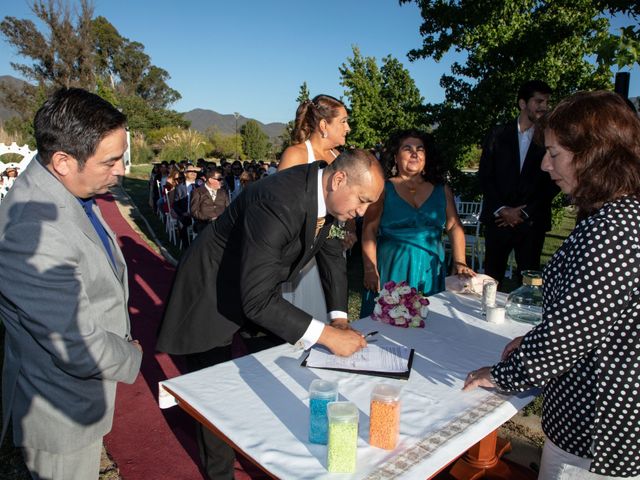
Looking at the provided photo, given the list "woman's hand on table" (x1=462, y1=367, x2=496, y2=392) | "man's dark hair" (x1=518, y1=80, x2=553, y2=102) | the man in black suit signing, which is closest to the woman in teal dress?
the man in black suit signing

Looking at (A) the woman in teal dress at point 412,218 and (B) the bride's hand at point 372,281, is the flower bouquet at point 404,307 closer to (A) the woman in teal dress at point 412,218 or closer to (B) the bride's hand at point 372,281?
(B) the bride's hand at point 372,281

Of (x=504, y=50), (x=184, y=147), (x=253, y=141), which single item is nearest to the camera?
(x=504, y=50)

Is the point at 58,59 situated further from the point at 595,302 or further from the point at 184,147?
the point at 595,302

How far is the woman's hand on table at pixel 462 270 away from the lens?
322 cm

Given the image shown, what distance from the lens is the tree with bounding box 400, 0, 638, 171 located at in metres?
6.44

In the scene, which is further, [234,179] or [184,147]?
[184,147]

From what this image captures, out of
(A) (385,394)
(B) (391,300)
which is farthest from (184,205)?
(A) (385,394)

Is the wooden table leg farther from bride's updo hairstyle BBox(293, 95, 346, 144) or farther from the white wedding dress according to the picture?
bride's updo hairstyle BBox(293, 95, 346, 144)

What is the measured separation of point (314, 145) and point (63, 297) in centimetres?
247

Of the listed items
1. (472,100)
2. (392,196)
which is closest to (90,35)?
(472,100)

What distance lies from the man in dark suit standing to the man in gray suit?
352 centimetres

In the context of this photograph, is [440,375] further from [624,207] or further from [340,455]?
[624,207]

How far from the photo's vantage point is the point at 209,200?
330 inches

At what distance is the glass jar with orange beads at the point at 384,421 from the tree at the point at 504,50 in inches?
239
